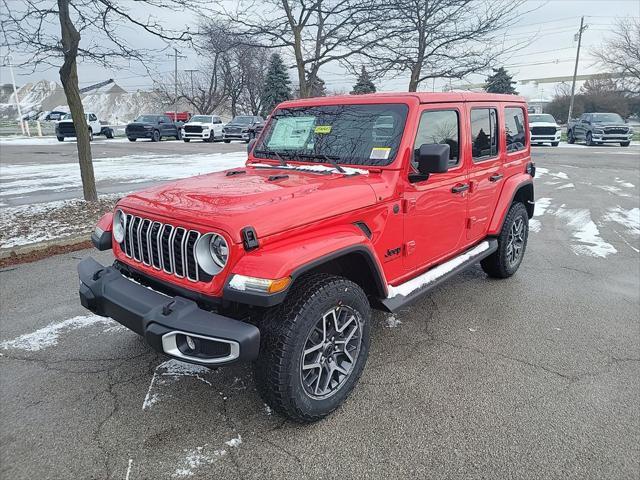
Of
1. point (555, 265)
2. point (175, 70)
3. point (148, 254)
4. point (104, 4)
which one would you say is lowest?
point (555, 265)

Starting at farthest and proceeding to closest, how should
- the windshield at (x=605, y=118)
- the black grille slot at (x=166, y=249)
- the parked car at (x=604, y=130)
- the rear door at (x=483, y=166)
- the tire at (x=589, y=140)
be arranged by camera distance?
the tire at (x=589, y=140) → the windshield at (x=605, y=118) → the parked car at (x=604, y=130) → the rear door at (x=483, y=166) → the black grille slot at (x=166, y=249)

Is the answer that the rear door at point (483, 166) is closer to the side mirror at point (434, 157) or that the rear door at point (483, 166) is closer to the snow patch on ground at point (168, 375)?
the side mirror at point (434, 157)

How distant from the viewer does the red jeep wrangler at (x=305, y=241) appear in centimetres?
240

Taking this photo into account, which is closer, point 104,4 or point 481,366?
point 481,366

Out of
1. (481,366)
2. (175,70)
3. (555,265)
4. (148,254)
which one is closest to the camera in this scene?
(148,254)

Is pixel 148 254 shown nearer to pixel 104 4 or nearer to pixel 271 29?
pixel 104 4

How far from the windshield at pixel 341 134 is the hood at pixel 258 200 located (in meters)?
0.26

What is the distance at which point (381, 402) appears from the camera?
293 cm

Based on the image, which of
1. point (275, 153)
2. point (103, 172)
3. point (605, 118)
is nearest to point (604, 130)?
point (605, 118)

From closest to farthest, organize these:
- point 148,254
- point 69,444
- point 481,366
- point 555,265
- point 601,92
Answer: point 69,444
point 148,254
point 481,366
point 555,265
point 601,92

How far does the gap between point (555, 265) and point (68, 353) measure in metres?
5.28

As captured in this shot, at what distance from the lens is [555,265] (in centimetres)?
566

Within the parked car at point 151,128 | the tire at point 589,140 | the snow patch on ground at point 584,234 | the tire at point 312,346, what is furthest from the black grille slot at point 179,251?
the tire at point 589,140

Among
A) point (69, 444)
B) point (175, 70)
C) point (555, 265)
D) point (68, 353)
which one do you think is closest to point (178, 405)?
point (69, 444)
